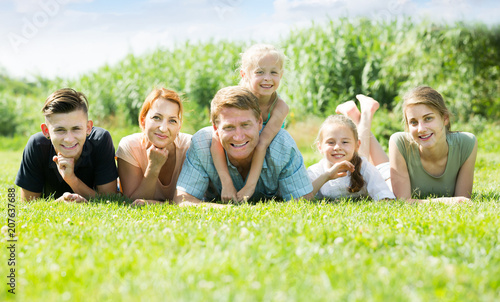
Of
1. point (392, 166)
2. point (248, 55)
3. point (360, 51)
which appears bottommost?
point (392, 166)

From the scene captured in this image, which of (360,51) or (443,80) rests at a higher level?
(360,51)

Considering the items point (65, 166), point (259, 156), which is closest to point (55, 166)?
point (65, 166)

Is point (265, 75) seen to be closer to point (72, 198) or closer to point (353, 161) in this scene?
point (353, 161)

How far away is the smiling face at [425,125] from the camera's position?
470 cm

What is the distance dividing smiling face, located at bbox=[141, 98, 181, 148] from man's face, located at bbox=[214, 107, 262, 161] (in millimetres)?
511

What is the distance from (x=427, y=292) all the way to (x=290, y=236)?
997 mm

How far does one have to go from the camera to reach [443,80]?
11.9 m

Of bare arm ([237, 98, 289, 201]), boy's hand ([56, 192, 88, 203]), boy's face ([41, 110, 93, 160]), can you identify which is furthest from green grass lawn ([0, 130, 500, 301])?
boy's face ([41, 110, 93, 160])

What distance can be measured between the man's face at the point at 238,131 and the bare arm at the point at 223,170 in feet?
0.28

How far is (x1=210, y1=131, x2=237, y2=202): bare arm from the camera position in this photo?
454cm

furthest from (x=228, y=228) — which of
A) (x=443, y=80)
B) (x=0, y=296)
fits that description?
(x=443, y=80)

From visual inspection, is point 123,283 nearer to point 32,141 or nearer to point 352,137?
point 32,141

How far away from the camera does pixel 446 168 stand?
4.95 meters

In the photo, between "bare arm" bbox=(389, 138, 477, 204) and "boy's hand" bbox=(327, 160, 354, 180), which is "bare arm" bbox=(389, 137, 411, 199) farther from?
"boy's hand" bbox=(327, 160, 354, 180)
